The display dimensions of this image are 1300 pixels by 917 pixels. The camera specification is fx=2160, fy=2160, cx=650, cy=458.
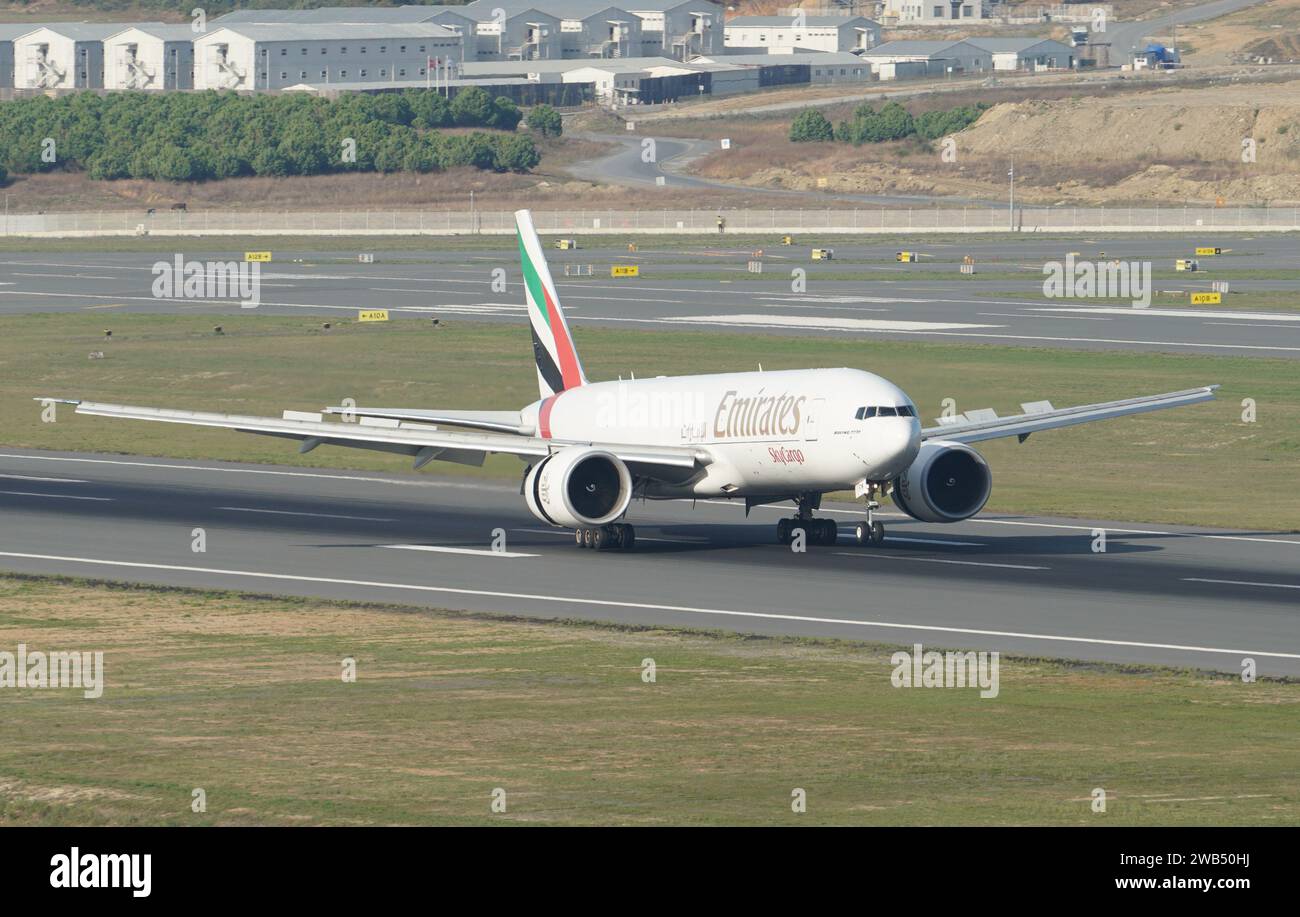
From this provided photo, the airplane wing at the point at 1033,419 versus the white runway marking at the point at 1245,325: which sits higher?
the white runway marking at the point at 1245,325

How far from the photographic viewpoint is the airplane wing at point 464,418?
59.2 m

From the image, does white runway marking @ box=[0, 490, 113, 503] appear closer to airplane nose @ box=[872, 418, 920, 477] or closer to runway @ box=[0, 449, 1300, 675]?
runway @ box=[0, 449, 1300, 675]

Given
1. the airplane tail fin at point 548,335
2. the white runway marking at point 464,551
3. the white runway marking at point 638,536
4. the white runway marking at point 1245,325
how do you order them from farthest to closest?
the white runway marking at point 1245,325, the airplane tail fin at point 548,335, the white runway marking at point 638,536, the white runway marking at point 464,551

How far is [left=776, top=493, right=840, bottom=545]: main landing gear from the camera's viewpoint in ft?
194

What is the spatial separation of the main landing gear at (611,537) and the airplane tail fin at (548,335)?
5888 mm

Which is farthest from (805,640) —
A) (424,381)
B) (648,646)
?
(424,381)

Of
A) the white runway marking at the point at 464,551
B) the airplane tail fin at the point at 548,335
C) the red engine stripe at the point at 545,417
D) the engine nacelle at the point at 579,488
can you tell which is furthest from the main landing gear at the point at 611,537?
the airplane tail fin at the point at 548,335

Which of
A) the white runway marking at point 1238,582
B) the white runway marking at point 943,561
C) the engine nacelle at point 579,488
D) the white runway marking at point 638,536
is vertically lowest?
the white runway marking at point 1238,582

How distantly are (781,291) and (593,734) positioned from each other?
11168cm

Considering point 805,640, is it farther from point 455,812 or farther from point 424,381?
point 424,381

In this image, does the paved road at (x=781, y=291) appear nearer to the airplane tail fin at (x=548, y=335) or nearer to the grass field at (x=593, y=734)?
the airplane tail fin at (x=548, y=335)

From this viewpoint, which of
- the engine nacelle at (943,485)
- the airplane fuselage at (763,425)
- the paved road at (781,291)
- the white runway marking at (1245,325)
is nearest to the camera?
the airplane fuselage at (763,425)

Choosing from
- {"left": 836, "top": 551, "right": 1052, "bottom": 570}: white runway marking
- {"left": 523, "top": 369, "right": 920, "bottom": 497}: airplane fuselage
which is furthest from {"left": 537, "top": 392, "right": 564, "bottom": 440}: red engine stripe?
{"left": 836, "top": 551, "right": 1052, "bottom": 570}: white runway marking

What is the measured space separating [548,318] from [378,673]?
24.3 meters
